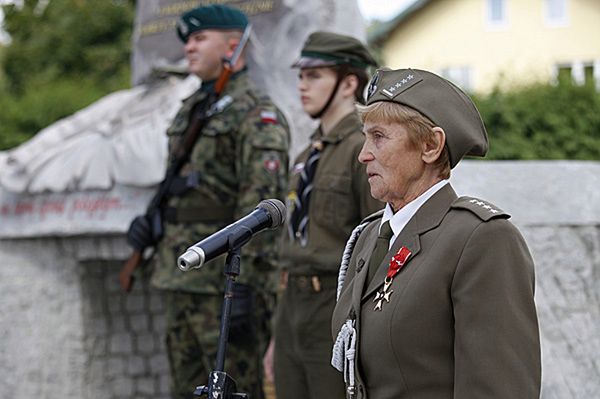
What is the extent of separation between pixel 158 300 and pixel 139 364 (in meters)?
0.40

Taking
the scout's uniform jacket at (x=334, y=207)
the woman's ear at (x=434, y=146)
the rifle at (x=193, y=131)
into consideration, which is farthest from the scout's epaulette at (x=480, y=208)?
the rifle at (x=193, y=131)

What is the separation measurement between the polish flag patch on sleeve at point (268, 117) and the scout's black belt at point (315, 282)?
0.76m

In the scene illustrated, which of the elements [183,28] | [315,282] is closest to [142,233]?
[183,28]

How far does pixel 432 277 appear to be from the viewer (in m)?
2.11

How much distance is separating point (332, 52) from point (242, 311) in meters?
1.02

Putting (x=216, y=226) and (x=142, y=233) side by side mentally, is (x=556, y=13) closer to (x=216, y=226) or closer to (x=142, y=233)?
(x=142, y=233)

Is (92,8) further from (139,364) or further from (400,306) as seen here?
(400,306)

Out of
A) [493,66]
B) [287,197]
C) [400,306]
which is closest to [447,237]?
[400,306]

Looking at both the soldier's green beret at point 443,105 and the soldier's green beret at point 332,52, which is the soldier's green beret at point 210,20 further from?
the soldier's green beret at point 443,105

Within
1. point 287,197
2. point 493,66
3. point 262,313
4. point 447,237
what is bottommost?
point 493,66

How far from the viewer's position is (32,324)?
20.1 feet

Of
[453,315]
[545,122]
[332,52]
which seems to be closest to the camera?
[453,315]

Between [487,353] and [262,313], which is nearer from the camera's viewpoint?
[487,353]

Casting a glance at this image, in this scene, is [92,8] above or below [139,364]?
above
